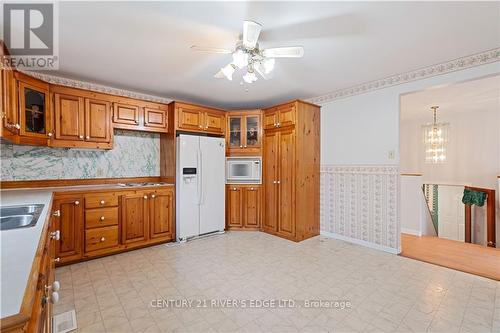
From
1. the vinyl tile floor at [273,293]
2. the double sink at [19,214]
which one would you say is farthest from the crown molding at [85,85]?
the vinyl tile floor at [273,293]

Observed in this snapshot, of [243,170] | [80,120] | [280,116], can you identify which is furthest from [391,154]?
[80,120]

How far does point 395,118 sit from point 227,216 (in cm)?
310

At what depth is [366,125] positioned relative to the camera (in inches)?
141

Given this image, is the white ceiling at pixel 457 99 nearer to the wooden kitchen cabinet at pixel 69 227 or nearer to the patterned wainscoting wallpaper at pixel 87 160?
the patterned wainscoting wallpaper at pixel 87 160

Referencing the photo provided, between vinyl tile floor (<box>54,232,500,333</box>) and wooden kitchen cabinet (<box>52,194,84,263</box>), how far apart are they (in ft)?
0.51

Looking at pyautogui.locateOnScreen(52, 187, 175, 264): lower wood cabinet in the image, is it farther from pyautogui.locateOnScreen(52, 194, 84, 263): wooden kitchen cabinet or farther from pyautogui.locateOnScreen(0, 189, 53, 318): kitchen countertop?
pyautogui.locateOnScreen(0, 189, 53, 318): kitchen countertop

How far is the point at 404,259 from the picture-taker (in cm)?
304

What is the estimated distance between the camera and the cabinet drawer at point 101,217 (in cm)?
293

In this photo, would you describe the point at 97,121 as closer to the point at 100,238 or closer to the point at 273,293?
the point at 100,238

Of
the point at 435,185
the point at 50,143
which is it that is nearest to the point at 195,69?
the point at 50,143

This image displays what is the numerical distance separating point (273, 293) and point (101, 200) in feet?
7.81

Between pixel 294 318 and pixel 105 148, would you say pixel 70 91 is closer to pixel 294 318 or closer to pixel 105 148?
pixel 105 148

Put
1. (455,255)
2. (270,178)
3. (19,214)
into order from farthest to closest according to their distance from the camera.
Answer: (270,178) → (455,255) → (19,214)

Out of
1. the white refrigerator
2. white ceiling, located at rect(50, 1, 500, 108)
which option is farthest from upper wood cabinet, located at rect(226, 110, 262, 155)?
white ceiling, located at rect(50, 1, 500, 108)
